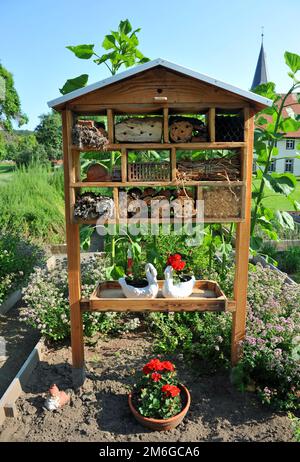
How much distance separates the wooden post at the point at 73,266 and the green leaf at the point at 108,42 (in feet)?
5.32

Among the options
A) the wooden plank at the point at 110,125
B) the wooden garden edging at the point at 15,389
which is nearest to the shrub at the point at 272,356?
the wooden garden edging at the point at 15,389

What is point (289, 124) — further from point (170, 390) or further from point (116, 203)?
point (170, 390)

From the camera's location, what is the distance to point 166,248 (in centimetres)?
532

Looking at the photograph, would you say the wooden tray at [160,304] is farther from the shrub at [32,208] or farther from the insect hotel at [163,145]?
the shrub at [32,208]

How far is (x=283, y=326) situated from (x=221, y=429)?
1.12 m

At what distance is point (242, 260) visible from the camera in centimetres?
298

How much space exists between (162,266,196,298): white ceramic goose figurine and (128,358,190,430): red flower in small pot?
571 mm

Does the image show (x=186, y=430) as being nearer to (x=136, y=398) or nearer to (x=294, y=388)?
(x=136, y=398)

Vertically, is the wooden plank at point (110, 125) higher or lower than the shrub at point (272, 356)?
higher

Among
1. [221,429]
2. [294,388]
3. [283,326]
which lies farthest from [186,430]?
[283,326]

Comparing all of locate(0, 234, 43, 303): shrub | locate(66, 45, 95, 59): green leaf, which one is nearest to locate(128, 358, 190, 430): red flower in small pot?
locate(0, 234, 43, 303): shrub

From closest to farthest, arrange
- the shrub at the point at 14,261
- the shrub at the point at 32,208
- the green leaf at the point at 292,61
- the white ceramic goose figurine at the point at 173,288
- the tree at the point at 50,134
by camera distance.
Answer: the white ceramic goose figurine at the point at 173,288, the green leaf at the point at 292,61, the shrub at the point at 14,261, the shrub at the point at 32,208, the tree at the point at 50,134

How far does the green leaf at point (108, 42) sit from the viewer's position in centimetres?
380

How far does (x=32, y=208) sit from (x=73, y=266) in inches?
217
